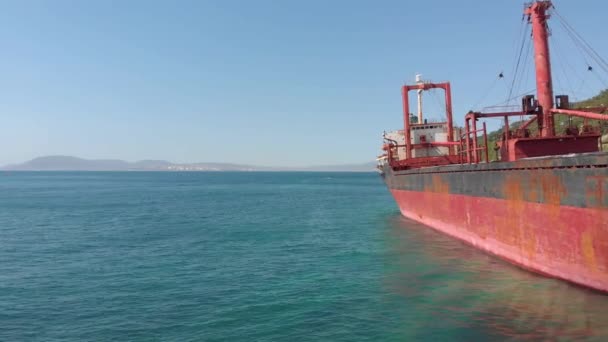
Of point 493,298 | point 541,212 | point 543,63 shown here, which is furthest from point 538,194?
point 543,63

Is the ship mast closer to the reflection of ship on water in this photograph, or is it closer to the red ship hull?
the red ship hull

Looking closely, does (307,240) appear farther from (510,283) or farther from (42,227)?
(42,227)

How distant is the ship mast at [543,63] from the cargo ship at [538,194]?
0.15 ft

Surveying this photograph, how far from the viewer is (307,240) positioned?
83.3ft

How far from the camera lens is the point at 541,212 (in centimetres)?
1464

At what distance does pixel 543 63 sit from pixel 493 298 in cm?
1410

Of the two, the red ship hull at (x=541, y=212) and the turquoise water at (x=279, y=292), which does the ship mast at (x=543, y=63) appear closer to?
the red ship hull at (x=541, y=212)

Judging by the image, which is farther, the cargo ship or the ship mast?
the ship mast

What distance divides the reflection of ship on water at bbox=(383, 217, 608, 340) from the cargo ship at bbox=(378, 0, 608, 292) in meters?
0.75

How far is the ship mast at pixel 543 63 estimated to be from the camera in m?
21.8

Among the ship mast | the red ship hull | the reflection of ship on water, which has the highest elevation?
the ship mast

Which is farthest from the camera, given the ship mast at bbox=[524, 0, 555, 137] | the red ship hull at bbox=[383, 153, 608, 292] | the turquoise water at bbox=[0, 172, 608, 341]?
the ship mast at bbox=[524, 0, 555, 137]

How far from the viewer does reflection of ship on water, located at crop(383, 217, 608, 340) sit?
10.8 m

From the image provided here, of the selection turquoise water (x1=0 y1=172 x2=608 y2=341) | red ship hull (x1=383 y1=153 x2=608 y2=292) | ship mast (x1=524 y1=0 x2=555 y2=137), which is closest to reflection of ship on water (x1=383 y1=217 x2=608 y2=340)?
turquoise water (x1=0 y1=172 x2=608 y2=341)
